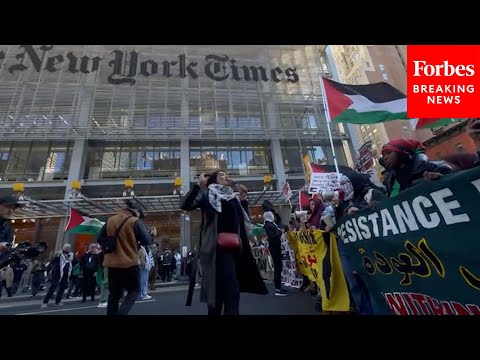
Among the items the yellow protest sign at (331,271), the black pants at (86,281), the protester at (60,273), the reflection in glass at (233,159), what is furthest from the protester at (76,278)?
the reflection in glass at (233,159)

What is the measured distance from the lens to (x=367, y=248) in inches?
114

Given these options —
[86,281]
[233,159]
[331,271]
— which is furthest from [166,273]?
[331,271]

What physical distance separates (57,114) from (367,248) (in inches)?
947

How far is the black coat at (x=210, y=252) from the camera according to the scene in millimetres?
2771

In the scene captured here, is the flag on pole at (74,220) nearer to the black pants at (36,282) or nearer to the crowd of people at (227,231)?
the black pants at (36,282)

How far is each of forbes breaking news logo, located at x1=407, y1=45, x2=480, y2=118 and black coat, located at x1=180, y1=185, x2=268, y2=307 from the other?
14.3ft

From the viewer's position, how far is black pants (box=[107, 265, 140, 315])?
359cm

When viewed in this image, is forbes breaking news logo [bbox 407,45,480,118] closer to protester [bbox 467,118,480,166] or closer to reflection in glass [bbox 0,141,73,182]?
protester [bbox 467,118,480,166]

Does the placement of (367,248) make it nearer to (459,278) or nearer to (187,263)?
(459,278)

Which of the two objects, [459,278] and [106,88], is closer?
[459,278]

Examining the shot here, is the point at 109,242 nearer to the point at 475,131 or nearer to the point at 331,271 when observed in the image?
the point at 331,271

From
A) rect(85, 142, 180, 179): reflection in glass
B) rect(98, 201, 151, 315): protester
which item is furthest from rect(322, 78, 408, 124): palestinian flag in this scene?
rect(85, 142, 180, 179): reflection in glass
